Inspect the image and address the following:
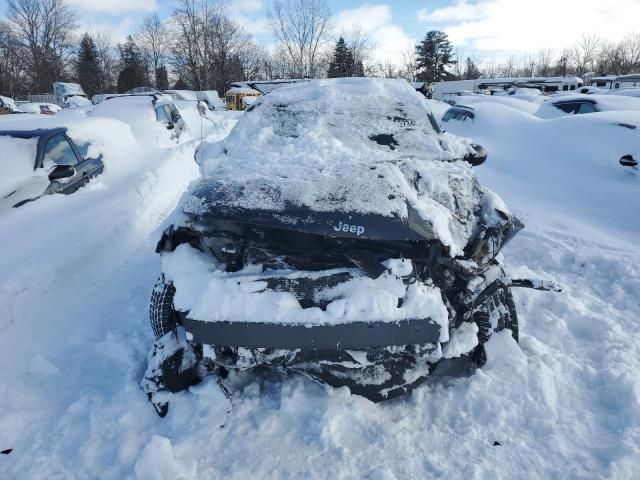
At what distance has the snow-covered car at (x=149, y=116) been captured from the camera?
27.8 ft

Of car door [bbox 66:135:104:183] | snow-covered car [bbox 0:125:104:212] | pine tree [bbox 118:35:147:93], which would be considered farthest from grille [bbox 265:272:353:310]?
pine tree [bbox 118:35:147:93]

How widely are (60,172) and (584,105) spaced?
35.2ft

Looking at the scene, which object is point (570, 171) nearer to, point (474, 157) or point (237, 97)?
point (474, 157)

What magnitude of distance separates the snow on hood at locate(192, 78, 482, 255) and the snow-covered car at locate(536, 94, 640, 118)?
7.76 metres

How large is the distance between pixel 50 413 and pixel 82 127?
180 inches

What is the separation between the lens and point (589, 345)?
3.11 meters

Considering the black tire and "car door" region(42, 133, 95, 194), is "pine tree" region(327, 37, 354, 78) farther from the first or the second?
the black tire

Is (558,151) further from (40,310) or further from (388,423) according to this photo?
(40,310)

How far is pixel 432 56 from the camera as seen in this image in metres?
54.9

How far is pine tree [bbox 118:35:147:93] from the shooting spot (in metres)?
53.0

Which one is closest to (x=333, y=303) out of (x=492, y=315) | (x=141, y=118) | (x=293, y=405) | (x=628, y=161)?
(x=293, y=405)

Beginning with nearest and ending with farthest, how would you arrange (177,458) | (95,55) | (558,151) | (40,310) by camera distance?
(177,458) → (40,310) → (558,151) → (95,55)

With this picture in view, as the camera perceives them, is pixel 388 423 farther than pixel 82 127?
No

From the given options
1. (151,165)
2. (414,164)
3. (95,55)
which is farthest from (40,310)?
(95,55)
